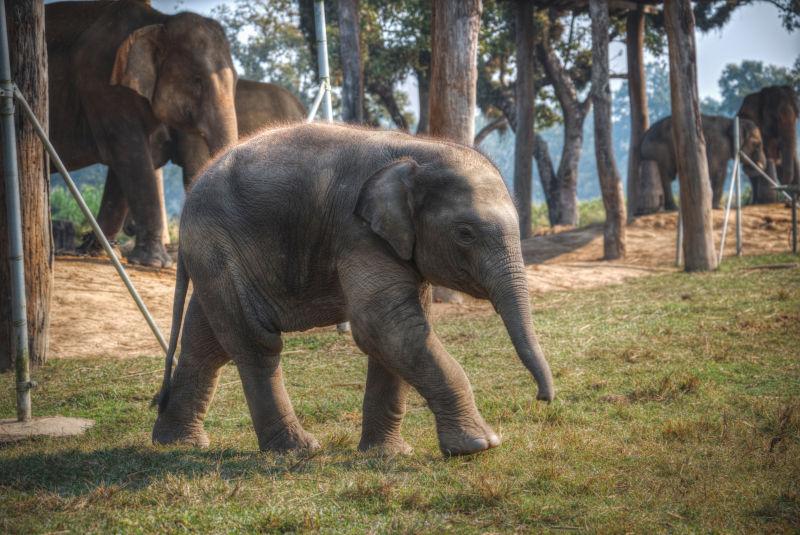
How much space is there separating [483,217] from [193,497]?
1.96 meters

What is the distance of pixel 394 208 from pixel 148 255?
793cm

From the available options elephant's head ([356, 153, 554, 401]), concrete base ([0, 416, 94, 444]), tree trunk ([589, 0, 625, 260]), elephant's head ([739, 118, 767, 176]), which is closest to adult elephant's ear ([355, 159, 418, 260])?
elephant's head ([356, 153, 554, 401])

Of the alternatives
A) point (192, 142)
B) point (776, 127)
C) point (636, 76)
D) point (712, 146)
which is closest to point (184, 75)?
point (192, 142)

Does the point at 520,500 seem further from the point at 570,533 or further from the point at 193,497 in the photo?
the point at 193,497

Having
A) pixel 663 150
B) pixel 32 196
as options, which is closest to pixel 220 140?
pixel 32 196

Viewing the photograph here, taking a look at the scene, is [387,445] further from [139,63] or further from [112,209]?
[112,209]

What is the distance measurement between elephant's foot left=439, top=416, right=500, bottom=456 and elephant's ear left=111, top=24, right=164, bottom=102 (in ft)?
27.5

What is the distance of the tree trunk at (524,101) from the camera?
17438 mm

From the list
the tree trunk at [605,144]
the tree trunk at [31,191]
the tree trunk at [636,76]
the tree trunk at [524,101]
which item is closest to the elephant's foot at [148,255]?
the tree trunk at [31,191]

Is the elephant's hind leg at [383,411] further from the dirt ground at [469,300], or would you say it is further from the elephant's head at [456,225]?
the dirt ground at [469,300]

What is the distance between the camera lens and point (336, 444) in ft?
17.7

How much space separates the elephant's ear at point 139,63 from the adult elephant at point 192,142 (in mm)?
917

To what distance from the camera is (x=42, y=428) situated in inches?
234

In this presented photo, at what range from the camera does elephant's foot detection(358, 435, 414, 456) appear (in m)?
5.04
